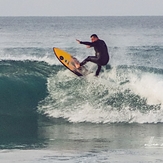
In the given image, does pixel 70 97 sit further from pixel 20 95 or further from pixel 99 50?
pixel 20 95

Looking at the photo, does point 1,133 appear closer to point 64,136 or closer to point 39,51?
point 64,136

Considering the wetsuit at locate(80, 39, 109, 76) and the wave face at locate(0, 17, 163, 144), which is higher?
the wetsuit at locate(80, 39, 109, 76)

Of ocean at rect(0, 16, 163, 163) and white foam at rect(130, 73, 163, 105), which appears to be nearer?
ocean at rect(0, 16, 163, 163)

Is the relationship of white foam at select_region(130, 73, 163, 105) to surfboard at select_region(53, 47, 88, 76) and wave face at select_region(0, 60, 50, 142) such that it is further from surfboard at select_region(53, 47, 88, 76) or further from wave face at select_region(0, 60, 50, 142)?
wave face at select_region(0, 60, 50, 142)

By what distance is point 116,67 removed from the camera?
71.3 feet

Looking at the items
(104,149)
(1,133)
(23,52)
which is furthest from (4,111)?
(23,52)

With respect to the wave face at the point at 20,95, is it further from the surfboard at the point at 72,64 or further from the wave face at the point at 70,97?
the surfboard at the point at 72,64

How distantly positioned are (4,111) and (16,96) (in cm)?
115

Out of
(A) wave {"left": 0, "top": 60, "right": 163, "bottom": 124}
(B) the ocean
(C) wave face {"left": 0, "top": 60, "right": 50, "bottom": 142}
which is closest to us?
(B) the ocean

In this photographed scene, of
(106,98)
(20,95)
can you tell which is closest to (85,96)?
(106,98)

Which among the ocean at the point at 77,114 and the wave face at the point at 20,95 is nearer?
the ocean at the point at 77,114

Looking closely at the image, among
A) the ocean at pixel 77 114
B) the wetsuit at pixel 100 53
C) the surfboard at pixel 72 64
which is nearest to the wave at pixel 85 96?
the ocean at pixel 77 114

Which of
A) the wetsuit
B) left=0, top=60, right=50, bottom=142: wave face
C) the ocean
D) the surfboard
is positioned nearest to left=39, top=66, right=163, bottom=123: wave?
the ocean

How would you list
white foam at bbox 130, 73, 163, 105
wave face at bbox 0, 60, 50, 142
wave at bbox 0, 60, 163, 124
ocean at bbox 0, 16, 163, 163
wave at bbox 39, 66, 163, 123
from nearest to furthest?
ocean at bbox 0, 16, 163, 163, wave face at bbox 0, 60, 50, 142, wave at bbox 39, 66, 163, 123, wave at bbox 0, 60, 163, 124, white foam at bbox 130, 73, 163, 105
